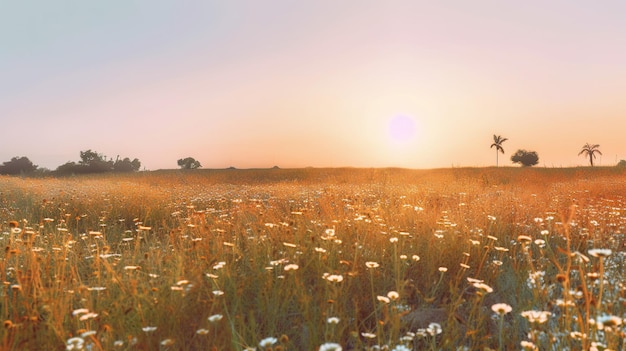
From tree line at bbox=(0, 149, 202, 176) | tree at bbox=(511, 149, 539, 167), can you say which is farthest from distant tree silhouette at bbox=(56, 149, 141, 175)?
tree at bbox=(511, 149, 539, 167)

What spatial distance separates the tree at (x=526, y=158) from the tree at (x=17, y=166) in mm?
71008

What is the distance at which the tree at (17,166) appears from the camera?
49.0 meters

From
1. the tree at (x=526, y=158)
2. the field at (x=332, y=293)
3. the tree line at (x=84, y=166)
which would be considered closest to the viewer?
the field at (x=332, y=293)

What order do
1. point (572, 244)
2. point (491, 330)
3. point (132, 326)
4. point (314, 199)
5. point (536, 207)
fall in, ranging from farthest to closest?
point (314, 199)
point (536, 207)
point (572, 244)
point (491, 330)
point (132, 326)

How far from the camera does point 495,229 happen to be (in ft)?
23.7

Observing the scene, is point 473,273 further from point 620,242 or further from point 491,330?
point 620,242

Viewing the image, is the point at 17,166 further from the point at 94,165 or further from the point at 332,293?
the point at 332,293

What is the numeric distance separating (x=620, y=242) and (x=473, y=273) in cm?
329

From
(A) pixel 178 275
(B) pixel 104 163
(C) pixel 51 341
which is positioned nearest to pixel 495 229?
(A) pixel 178 275

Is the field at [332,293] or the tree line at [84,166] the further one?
the tree line at [84,166]

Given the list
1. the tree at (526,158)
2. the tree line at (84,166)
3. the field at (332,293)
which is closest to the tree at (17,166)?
the tree line at (84,166)

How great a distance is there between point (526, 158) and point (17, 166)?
73.9m

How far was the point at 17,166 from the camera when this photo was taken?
49594 mm

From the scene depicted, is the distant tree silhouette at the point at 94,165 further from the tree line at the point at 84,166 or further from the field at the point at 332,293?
the field at the point at 332,293
